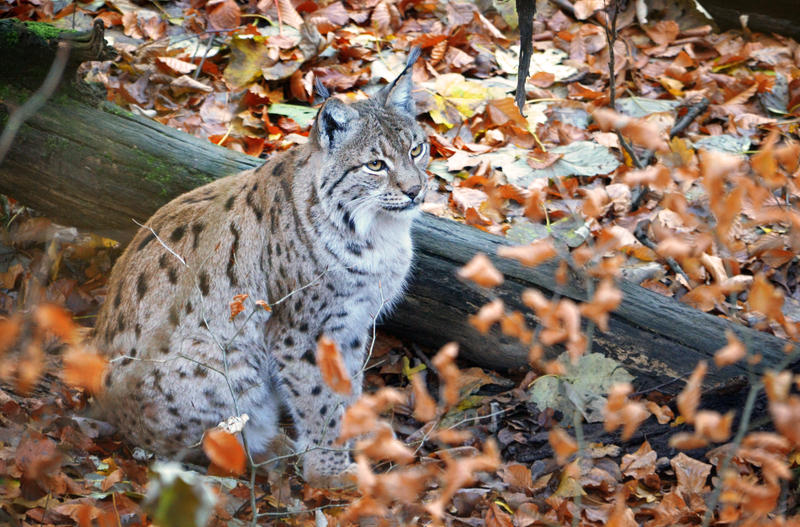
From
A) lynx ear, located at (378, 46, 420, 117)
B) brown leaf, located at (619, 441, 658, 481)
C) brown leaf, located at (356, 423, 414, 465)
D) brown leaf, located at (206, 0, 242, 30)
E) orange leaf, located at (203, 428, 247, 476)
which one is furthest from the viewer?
brown leaf, located at (206, 0, 242, 30)

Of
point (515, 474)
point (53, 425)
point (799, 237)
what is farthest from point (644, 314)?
point (53, 425)

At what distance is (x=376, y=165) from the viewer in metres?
4.51

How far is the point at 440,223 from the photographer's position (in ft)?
17.2

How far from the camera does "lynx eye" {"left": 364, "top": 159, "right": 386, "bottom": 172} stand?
14.7 feet

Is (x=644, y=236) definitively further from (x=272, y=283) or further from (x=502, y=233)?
(x=272, y=283)

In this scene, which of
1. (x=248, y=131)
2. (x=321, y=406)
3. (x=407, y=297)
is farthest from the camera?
(x=248, y=131)

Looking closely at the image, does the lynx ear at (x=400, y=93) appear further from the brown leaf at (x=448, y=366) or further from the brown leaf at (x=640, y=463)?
the brown leaf at (x=448, y=366)

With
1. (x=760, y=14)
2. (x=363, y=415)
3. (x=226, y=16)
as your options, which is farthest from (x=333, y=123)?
(x=760, y=14)

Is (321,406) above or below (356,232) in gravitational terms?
below

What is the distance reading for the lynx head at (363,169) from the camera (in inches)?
176

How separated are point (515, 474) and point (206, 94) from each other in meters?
4.56

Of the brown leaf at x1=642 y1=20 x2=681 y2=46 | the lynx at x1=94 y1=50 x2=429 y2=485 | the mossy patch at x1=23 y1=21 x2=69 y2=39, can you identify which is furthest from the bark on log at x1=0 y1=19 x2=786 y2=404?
the brown leaf at x1=642 y1=20 x2=681 y2=46

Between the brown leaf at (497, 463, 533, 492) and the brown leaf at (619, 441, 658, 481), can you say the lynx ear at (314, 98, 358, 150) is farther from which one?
the brown leaf at (619, 441, 658, 481)

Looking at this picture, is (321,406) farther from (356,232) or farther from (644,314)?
(644,314)
